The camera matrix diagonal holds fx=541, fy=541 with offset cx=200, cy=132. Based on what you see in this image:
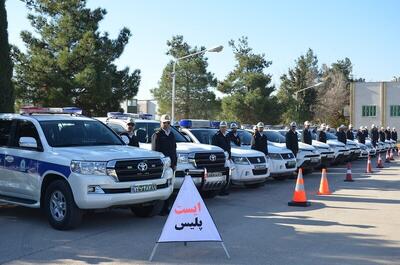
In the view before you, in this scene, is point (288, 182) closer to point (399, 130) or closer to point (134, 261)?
point (134, 261)

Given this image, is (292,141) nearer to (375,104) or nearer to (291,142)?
(291,142)

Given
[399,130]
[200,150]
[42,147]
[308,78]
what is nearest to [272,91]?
[399,130]

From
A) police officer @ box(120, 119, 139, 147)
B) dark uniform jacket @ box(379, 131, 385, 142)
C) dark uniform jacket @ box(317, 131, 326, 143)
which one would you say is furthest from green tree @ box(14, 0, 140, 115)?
police officer @ box(120, 119, 139, 147)

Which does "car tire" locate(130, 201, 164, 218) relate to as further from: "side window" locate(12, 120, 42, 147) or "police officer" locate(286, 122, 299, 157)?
"police officer" locate(286, 122, 299, 157)

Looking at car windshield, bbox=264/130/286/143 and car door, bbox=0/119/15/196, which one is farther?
car windshield, bbox=264/130/286/143

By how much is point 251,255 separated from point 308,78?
82.6m

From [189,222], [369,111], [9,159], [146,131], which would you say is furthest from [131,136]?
[369,111]

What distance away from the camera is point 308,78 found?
87.3 m

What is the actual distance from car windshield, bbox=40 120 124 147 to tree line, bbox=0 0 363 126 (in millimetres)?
5792

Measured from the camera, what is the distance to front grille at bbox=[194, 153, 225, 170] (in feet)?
38.5

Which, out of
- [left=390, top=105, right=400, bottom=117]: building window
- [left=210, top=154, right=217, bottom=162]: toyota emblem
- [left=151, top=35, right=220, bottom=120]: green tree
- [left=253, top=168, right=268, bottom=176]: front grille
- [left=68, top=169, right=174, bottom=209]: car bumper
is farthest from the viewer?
[left=390, top=105, right=400, bottom=117]: building window

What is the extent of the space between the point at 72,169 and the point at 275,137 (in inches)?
498

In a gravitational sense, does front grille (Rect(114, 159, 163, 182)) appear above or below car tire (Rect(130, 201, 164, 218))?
above

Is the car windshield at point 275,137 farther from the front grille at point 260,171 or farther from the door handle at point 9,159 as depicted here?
the door handle at point 9,159
